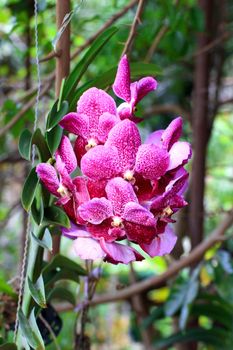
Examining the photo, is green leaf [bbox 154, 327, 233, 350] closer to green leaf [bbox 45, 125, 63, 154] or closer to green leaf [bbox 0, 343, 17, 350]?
green leaf [bbox 0, 343, 17, 350]

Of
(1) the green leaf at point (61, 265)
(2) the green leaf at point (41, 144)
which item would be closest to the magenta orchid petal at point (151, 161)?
(2) the green leaf at point (41, 144)

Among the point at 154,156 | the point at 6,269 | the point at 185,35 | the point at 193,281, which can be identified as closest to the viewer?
the point at 154,156

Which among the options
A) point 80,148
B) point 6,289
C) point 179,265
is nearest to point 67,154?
point 80,148

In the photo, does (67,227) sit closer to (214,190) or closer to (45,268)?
(45,268)

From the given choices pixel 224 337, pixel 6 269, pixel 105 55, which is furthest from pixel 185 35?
pixel 6 269

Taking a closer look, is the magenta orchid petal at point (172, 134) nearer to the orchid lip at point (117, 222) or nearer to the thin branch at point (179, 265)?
the orchid lip at point (117, 222)

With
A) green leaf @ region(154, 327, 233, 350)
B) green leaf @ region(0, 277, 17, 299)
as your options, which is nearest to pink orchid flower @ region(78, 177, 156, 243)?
green leaf @ region(0, 277, 17, 299)

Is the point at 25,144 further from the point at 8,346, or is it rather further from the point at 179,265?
the point at 179,265
